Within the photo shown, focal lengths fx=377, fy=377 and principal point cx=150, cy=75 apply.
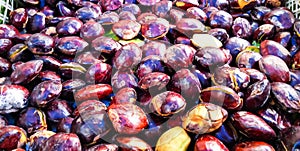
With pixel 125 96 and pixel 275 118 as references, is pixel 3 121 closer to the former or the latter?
A: pixel 125 96

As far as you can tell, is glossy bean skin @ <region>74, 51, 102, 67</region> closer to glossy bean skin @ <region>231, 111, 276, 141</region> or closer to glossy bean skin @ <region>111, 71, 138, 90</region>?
glossy bean skin @ <region>111, 71, 138, 90</region>

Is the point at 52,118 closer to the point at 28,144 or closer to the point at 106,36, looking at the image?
the point at 28,144

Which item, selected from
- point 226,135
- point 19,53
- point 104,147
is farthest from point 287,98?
point 19,53

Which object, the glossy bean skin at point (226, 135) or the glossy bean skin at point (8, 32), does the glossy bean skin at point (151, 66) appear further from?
the glossy bean skin at point (8, 32)

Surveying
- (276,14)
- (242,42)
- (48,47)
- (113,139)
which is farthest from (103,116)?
(276,14)

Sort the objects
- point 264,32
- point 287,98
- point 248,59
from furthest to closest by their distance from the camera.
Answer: point 264,32 < point 248,59 < point 287,98

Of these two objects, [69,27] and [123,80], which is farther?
[69,27]

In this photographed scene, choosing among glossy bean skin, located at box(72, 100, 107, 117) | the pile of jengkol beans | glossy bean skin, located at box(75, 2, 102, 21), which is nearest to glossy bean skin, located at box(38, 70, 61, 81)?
the pile of jengkol beans
